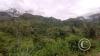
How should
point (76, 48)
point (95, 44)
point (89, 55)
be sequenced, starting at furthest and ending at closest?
point (95, 44) < point (76, 48) < point (89, 55)

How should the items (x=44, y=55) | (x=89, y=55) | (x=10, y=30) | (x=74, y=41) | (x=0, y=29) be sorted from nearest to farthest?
(x=44, y=55)
(x=89, y=55)
(x=74, y=41)
(x=10, y=30)
(x=0, y=29)

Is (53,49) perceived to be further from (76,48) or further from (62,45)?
(76,48)

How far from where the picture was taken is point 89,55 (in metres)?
24.2

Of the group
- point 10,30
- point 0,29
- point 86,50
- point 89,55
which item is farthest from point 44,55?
point 0,29

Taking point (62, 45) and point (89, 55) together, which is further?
point (89, 55)

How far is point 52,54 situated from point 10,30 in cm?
2458

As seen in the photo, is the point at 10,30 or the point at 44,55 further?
the point at 10,30

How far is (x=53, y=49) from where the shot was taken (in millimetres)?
18438

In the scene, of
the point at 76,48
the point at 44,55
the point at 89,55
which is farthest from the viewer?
the point at 76,48

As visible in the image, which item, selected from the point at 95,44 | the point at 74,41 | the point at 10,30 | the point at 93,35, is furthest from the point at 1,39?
the point at 93,35

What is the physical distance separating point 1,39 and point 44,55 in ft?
56.7

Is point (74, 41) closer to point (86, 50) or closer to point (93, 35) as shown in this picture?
point (86, 50)

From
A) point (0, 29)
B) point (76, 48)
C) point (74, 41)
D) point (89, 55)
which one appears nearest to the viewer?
point (89, 55)

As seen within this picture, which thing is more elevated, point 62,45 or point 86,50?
point 62,45
